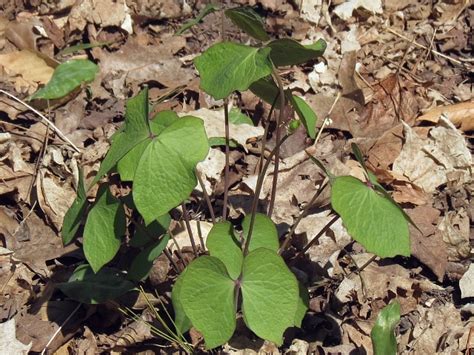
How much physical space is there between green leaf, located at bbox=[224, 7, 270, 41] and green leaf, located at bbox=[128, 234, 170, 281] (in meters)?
0.73

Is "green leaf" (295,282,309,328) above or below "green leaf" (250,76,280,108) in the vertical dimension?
below

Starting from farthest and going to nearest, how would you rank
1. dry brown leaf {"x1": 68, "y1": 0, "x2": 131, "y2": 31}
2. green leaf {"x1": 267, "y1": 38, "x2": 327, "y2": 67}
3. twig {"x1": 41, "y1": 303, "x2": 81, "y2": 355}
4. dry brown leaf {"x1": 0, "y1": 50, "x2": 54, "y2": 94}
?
dry brown leaf {"x1": 68, "y1": 0, "x2": 131, "y2": 31} < dry brown leaf {"x1": 0, "y1": 50, "x2": 54, "y2": 94} < twig {"x1": 41, "y1": 303, "x2": 81, "y2": 355} < green leaf {"x1": 267, "y1": 38, "x2": 327, "y2": 67}

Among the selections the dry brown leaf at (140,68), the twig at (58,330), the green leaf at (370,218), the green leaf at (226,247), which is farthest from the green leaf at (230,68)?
the dry brown leaf at (140,68)

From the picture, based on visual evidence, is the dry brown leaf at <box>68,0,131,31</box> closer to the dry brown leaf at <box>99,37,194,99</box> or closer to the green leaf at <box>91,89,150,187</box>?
the dry brown leaf at <box>99,37,194,99</box>

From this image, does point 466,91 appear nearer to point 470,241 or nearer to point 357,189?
point 470,241

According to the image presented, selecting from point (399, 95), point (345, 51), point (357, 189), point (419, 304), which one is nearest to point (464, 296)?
point (419, 304)

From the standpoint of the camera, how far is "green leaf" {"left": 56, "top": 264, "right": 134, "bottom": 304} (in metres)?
2.22

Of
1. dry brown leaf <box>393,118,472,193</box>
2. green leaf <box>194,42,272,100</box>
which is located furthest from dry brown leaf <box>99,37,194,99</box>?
green leaf <box>194,42,272,100</box>

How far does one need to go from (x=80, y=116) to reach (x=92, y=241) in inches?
52.9

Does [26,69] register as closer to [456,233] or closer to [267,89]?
[267,89]

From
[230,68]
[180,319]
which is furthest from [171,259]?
[230,68]

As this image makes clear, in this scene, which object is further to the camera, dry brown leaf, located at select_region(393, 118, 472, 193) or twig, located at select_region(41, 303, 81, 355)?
dry brown leaf, located at select_region(393, 118, 472, 193)

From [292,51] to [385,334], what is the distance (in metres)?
0.87

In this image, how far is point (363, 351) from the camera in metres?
2.32
